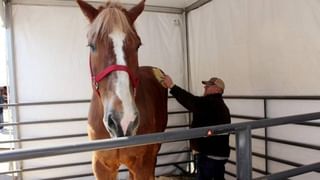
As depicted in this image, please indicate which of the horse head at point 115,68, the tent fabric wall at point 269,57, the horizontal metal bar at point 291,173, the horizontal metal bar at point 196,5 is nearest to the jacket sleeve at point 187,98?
the tent fabric wall at point 269,57

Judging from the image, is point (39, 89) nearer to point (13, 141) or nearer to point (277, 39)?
point (13, 141)

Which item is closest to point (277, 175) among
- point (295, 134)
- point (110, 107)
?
point (110, 107)

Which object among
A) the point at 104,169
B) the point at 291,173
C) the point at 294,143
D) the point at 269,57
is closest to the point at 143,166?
the point at 104,169

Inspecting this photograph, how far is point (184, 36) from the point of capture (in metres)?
3.71

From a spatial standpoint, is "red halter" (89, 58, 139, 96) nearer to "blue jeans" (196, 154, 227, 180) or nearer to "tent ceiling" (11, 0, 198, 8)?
"blue jeans" (196, 154, 227, 180)

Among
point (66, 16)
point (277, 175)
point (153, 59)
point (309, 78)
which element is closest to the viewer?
point (277, 175)

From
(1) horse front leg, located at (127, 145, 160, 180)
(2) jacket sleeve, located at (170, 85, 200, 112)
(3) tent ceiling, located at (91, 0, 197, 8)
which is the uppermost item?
(3) tent ceiling, located at (91, 0, 197, 8)

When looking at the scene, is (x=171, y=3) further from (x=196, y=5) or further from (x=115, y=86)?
(x=115, y=86)

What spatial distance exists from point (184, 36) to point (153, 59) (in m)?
0.51

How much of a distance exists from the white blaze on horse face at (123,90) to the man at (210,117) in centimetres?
98

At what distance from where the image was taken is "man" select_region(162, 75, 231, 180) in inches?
87.3

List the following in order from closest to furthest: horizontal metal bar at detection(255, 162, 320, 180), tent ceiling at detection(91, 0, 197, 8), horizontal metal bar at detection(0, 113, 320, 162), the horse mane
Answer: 1. horizontal metal bar at detection(0, 113, 320, 162)
2. horizontal metal bar at detection(255, 162, 320, 180)
3. the horse mane
4. tent ceiling at detection(91, 0, 197, 8)

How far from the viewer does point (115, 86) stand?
1.27 metres

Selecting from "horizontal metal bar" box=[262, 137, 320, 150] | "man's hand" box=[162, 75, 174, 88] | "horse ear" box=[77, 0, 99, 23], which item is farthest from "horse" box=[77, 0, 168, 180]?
"horizontal metal bar" box=[262, 137, 320, 150]
